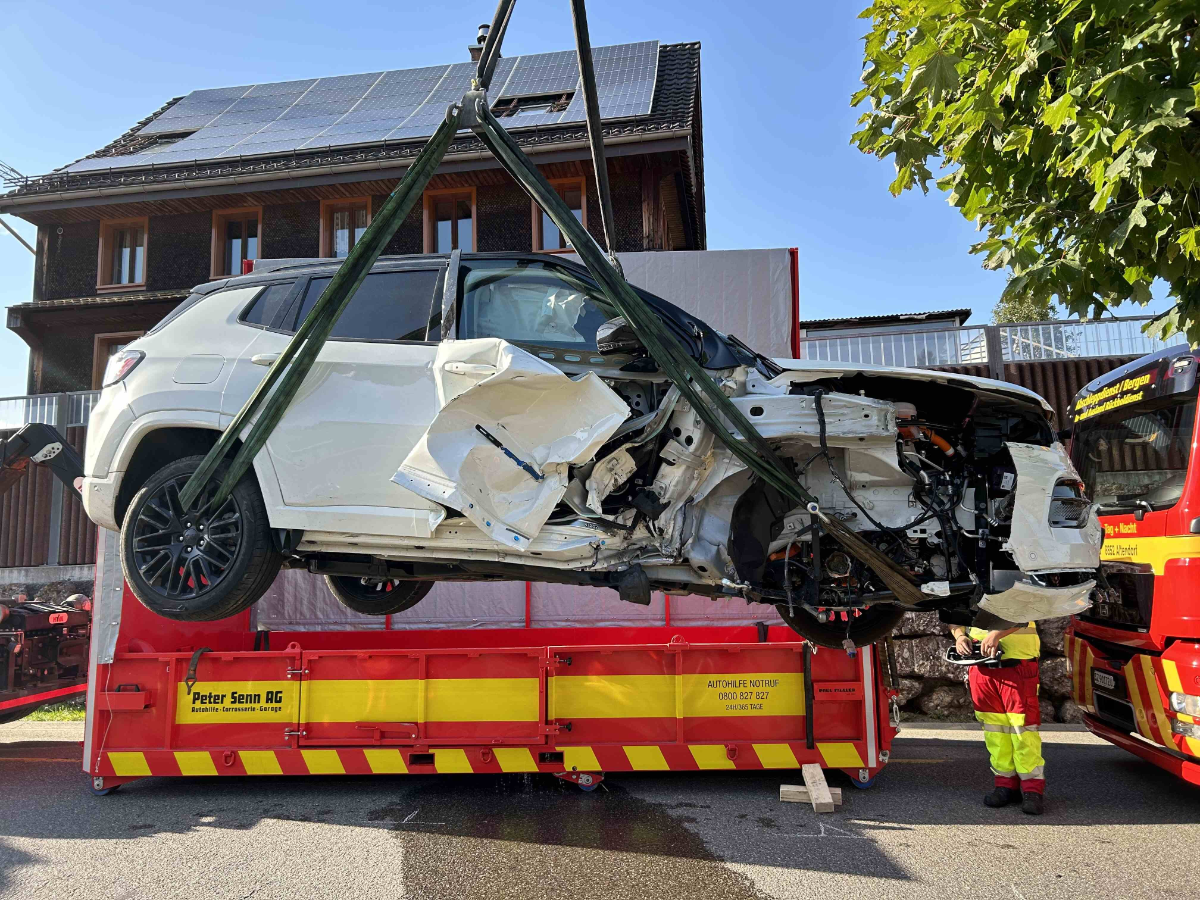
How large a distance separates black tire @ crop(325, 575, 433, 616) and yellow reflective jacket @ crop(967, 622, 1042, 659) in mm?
3908

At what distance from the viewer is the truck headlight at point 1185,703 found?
528cm

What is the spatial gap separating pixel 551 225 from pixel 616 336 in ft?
38.4

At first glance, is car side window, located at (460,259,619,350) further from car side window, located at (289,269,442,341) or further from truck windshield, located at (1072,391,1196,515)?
truck windshield, located at (1072,391,1196,515)

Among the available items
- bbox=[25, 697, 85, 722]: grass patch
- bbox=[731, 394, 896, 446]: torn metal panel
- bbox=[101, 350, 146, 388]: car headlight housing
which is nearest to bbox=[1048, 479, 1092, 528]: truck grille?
bbox=[731, 394, 896, 446]: torn metal panel

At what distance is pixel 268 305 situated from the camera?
439 cm

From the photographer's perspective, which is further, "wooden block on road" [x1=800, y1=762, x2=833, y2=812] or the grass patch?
the grass patch

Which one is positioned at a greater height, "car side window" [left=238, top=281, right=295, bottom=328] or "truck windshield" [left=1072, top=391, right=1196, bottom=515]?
"car side window" [left=238, top=281, right=295, bottom=328]

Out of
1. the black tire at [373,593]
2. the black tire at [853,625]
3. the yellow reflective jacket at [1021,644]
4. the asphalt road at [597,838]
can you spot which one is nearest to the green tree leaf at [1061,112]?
the black tire at [853,625]

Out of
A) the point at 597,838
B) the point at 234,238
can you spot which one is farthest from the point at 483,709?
the point at 234,238

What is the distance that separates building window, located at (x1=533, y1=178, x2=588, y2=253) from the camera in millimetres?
14773

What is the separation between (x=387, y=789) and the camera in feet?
22.7

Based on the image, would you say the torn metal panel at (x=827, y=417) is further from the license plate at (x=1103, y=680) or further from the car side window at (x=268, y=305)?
the license plate at (x=1103, y=680)

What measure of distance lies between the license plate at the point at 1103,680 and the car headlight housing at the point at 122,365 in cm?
667

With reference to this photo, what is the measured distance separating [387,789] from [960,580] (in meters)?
4.97
